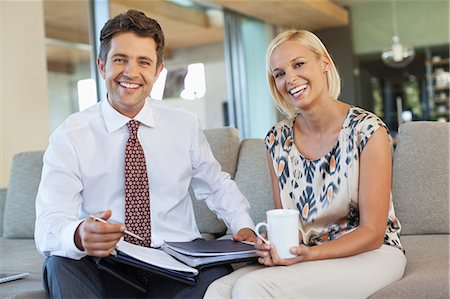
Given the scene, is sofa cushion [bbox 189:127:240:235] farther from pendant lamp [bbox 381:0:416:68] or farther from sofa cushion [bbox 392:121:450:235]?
pendant lamp [bbox 381:0:416:68]

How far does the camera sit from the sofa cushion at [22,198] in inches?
107

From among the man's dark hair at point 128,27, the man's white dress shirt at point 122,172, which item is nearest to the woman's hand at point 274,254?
the man's white dress shirt at point 122,172

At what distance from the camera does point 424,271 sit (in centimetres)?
162

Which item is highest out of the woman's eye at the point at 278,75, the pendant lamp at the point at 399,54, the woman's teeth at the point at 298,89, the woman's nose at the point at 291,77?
the pendant lamp at the point at 399,54

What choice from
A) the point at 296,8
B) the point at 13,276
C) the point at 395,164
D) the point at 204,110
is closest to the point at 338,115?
the point at 395,164

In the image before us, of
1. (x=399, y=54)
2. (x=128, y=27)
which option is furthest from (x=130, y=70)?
(x=399, y=54)

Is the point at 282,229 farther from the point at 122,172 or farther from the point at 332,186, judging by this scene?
the point at 122,172

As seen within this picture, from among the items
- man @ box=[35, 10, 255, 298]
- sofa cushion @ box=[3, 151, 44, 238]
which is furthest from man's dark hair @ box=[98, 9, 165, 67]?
sofa cushion @ box=[3, 151, 44, 238]

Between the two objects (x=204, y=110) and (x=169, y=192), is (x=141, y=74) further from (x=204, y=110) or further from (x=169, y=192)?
(x=204, y=110)

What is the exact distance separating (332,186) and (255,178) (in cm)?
64

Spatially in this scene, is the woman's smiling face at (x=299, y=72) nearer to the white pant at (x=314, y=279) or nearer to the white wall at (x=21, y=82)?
the white pant at (x=314, y=279)

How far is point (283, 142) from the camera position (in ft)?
6.09

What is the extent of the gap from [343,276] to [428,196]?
2.42ft

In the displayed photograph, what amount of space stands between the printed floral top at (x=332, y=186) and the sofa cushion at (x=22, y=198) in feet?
4.59
